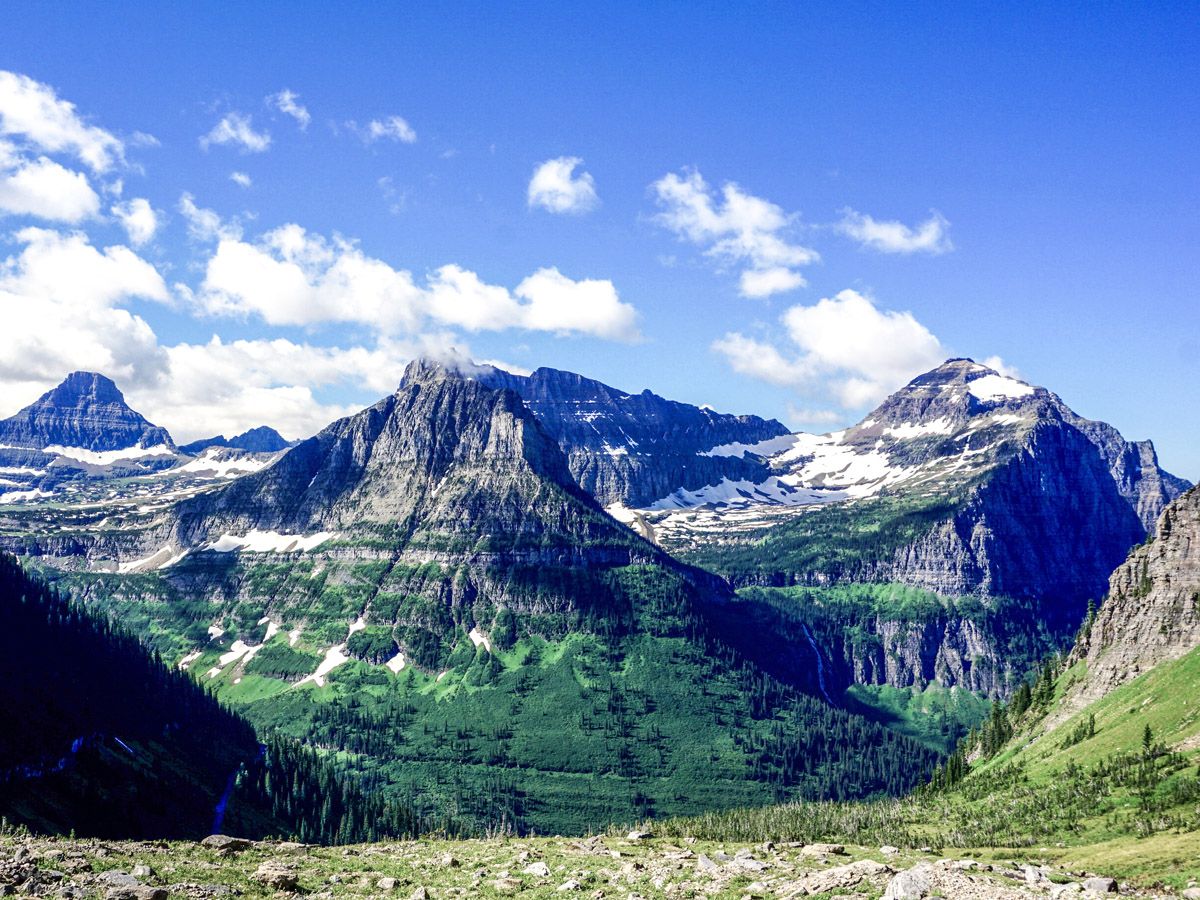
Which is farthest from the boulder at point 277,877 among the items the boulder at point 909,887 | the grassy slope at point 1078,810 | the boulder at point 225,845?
the grassy slope at point 1078,810

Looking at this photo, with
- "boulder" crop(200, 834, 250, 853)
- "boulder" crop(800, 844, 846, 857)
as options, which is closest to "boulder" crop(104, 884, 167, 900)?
"boulder" crop(200, 834, 250, 853)

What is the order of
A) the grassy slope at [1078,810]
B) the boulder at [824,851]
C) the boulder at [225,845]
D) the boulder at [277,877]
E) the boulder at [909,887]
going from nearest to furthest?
the boulder at [909,887] → the boulder at [277,877] → the boulder at [225,845] → the boulder at [824,851] → the grassy slope at [1078,810]

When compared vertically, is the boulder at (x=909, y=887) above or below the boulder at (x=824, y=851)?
above

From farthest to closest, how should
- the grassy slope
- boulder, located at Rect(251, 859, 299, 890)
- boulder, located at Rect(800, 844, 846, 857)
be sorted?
the grassy slope, boulder, located at Rect(800, 844, 846, 857), boulder, located at Rect(251, 859, 299, 890)

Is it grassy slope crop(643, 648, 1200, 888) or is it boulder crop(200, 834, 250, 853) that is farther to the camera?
grassy slope crop(643, 648, 1200, 888)

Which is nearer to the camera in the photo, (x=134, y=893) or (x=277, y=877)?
(x=134, y=893)

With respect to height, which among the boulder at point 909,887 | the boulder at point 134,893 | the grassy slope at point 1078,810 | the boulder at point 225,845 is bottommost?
the grassy slope at point 1078,810

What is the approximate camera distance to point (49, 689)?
198500 mm

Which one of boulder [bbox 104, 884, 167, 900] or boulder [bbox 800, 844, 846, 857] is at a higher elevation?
boulder [bbox 104, 884, 167, 900]

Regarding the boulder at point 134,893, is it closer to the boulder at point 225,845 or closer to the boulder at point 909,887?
the boulder at point 225,845

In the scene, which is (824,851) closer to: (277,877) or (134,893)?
(277,877)

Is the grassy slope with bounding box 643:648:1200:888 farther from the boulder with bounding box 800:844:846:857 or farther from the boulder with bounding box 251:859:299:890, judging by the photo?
the boulder with bounding box 251:859:299:890

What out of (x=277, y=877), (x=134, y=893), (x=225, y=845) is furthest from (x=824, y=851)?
(x=134, y=893)

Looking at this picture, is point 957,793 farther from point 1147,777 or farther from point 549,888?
point 549,888
